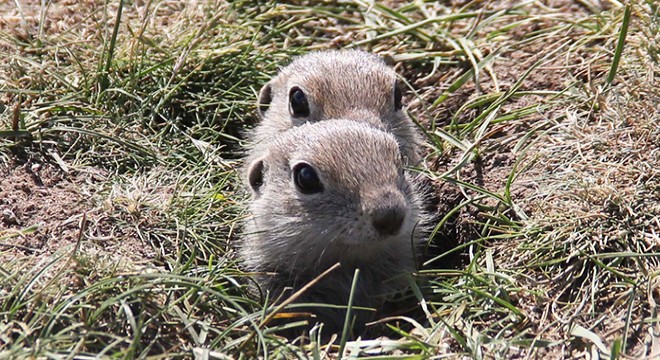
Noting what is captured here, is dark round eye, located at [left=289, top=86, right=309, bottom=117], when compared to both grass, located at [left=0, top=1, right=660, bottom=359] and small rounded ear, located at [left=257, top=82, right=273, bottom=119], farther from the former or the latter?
grass, located at [left=0, top=1, right=660, bottom=359]

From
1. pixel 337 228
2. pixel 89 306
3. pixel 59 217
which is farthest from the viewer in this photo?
pixel 59 217

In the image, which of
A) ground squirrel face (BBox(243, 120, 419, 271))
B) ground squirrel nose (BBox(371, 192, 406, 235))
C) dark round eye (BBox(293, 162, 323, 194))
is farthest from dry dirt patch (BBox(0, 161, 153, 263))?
ground squirrel nose (BBox(371, 192, 406, 235))

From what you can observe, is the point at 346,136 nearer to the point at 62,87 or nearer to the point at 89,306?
the point at 89,306

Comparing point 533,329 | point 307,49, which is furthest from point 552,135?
point 307,49

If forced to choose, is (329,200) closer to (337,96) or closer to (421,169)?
(421,169)

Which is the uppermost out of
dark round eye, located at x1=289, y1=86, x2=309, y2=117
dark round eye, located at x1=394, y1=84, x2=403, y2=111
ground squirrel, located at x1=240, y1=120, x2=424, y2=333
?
dark round eye, located at x1=289, y1=86, x2=309, y2=117
